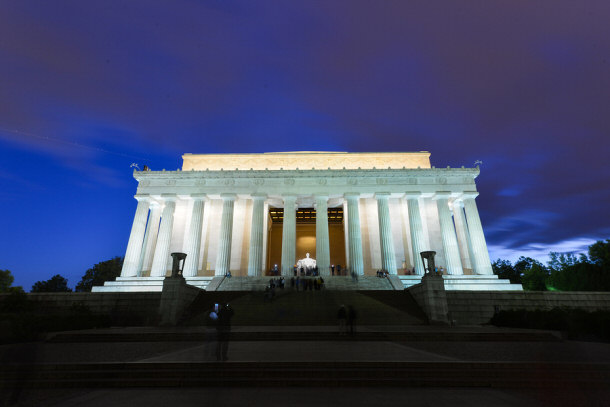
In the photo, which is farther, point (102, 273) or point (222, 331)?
point (102, 273)

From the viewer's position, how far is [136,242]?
33812mm

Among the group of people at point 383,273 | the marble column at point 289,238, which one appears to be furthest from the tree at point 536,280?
the marble column at point 289,238

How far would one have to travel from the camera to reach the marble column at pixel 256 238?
3234 cm

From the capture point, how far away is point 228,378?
744cm

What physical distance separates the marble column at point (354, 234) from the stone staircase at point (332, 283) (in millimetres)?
3013

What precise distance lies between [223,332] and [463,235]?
33804mm

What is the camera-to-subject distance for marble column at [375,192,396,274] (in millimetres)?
32125

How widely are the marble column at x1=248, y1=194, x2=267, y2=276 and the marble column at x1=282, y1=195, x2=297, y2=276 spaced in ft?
8.30

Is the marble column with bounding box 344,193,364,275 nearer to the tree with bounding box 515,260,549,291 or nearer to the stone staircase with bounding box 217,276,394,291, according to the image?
the stone staircase with bounding box 217,276,394,291

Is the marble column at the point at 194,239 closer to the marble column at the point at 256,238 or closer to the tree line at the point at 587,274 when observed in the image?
the marble column at the point at 256,238

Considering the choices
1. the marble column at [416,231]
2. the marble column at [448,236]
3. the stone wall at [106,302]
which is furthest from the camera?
the marble column at [416,231]

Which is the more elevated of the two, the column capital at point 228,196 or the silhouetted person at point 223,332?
the column capital at point 228,196

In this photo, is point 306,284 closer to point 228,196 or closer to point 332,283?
point 332,283

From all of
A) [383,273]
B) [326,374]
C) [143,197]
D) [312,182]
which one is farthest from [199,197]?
[326,374]
